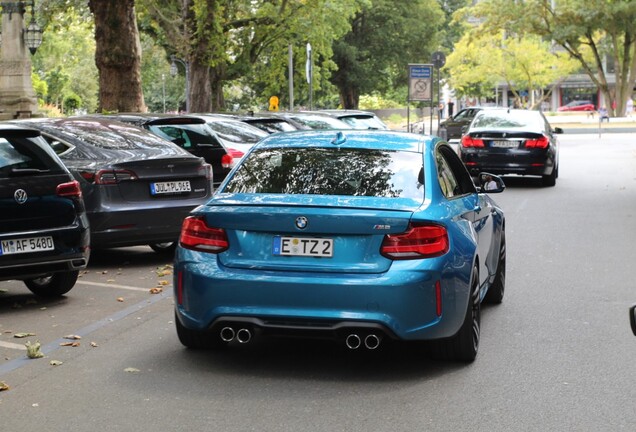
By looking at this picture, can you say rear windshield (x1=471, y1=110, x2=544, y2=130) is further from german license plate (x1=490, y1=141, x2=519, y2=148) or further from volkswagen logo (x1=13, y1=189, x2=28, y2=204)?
volkswagen logo (x1=13, y1=189, x2=28, y2=204)

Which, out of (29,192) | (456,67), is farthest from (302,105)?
(29,192)

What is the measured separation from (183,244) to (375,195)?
1206 mm

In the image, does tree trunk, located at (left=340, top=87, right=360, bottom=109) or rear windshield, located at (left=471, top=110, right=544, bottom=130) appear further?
tree trunk, located at (left=340, top=87, right=360, bottom=109)

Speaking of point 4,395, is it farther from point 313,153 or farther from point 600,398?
point 600,398

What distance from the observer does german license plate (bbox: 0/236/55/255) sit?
366 inches

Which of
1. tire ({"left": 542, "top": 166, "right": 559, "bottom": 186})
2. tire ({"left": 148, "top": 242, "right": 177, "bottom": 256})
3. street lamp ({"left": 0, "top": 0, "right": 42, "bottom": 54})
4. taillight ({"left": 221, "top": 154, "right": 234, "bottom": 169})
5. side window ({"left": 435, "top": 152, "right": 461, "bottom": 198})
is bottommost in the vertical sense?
tire ({"left": 542, "top": 166, "right": 559, "bottom": 186})

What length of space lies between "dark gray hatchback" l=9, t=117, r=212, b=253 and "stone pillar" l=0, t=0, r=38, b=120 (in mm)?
19910

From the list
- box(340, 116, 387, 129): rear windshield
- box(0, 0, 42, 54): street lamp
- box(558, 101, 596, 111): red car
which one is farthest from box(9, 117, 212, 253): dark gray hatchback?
box(558, 101, 596, 111): red car

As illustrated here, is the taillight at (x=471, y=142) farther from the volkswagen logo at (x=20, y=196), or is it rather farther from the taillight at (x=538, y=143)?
the volkswagen logo at (x=20, y=196)

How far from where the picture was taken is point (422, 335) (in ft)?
22.2

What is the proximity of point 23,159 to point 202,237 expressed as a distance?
126 inches

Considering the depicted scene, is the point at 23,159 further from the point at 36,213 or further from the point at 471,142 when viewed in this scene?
the point at 471,142

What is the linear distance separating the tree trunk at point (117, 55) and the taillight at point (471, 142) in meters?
7.62

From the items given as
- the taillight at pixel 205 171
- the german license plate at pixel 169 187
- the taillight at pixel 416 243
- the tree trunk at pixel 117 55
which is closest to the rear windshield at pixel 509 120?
the tree trunk at pixel 117 55
